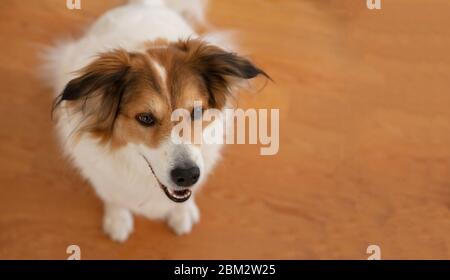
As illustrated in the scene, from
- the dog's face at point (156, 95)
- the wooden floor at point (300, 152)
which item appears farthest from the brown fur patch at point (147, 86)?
the wooden floor at point (300, 152)

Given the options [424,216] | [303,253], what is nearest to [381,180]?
[424,216]

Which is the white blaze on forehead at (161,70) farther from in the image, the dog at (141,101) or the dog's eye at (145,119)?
the dog's eye at (145,119)

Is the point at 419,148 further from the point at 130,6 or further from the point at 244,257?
the point at 130,6

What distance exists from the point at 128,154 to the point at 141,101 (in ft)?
0.75

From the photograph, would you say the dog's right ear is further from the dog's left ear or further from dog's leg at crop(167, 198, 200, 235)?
dog's leg at crop(167, 198, 200, 235)

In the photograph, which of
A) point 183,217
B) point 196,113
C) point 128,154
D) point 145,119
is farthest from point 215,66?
point 183,217

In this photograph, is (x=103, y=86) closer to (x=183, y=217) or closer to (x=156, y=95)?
(x=156, y=95)

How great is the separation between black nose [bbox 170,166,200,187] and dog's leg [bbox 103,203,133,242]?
516 millimetres

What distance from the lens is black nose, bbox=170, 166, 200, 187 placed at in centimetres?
134

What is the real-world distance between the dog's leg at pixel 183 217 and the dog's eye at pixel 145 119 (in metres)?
0.55

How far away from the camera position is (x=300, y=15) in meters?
2.34

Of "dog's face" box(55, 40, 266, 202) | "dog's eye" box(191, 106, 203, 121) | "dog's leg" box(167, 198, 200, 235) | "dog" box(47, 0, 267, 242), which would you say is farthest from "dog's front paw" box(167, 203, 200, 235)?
"dog's eye" box(191, 106, 203, 121)

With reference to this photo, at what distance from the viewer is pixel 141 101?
1301 millimetres

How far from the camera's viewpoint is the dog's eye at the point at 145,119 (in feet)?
4.35
